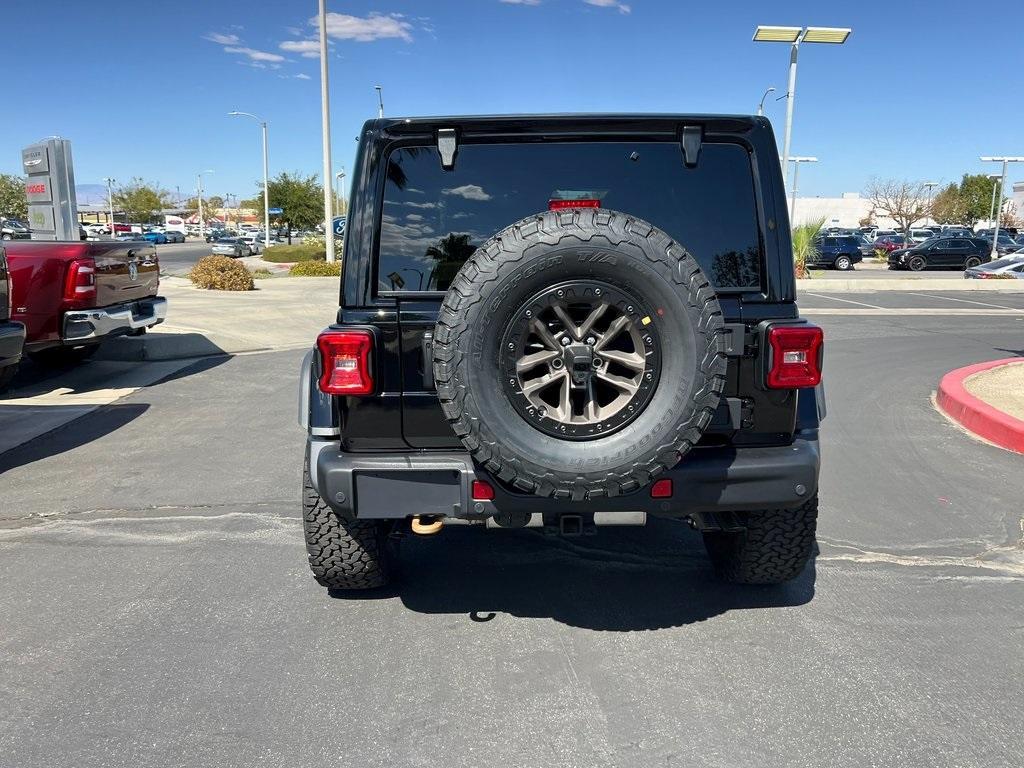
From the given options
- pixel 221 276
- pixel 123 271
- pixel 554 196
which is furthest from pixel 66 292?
pixel 221 276

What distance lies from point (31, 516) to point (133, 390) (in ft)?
14.2

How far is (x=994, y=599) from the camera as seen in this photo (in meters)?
3.99

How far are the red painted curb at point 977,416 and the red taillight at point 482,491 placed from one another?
17.6ft

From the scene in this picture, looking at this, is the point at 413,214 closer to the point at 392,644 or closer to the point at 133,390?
the point at 392,644

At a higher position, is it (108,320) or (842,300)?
(108,320)

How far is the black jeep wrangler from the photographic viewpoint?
9.68 feet

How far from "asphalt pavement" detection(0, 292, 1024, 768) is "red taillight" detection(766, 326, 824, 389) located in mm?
1130

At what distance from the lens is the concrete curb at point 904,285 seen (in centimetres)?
2511

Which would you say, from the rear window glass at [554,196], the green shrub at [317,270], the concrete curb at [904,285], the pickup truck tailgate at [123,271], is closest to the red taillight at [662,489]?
the rear window glass at [554,196]

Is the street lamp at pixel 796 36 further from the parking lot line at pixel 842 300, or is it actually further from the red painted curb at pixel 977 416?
the red painted curb at pixel 977 416

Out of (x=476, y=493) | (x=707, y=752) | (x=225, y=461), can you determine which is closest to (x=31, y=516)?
(x=225, y=461)

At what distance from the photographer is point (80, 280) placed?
888cm

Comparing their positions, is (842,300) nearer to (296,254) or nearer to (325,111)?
(325,111)

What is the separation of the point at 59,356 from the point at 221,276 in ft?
34.1
